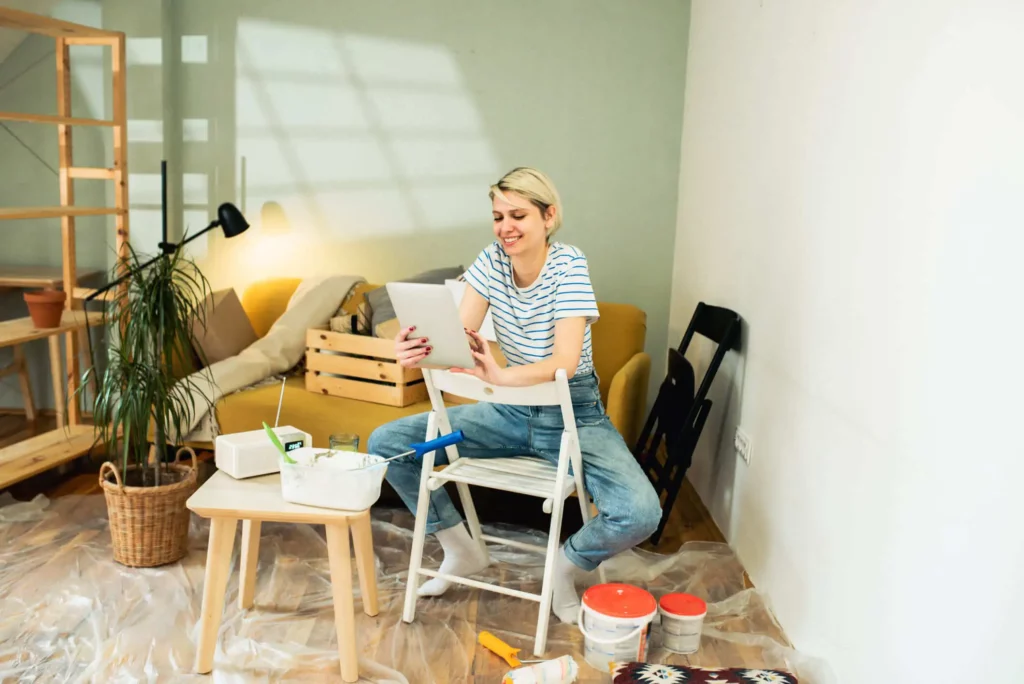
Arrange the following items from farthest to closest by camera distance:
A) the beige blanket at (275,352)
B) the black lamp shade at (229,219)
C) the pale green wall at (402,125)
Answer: the pale green wall at (402,125), the black lamp shade at (229,219), the beige blanket at (275,352)

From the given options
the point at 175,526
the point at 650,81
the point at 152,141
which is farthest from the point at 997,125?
the point at 152,141

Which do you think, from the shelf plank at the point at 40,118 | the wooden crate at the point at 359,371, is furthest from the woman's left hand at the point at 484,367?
the shelf plank at the point at 40,118

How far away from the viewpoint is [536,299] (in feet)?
7.95

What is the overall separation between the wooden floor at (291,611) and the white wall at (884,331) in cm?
17

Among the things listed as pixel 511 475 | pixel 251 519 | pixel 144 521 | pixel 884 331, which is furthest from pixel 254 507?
pixel 884 331

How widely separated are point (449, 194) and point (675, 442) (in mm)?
1830

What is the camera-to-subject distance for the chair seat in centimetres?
229

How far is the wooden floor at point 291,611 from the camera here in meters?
2.22

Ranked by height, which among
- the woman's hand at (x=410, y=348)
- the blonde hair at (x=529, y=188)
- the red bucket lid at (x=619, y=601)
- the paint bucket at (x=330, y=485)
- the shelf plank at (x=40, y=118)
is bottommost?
the red bucket lid at (x=619, y=601)

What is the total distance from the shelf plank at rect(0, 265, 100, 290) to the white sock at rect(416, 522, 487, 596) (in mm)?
2345

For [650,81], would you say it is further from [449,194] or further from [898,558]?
[898,558]

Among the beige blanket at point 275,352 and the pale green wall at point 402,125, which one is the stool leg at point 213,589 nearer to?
the beige blanket at point 275,352

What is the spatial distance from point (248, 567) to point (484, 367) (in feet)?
2.89

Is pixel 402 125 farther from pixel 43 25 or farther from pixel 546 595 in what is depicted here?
pixel 546 595
